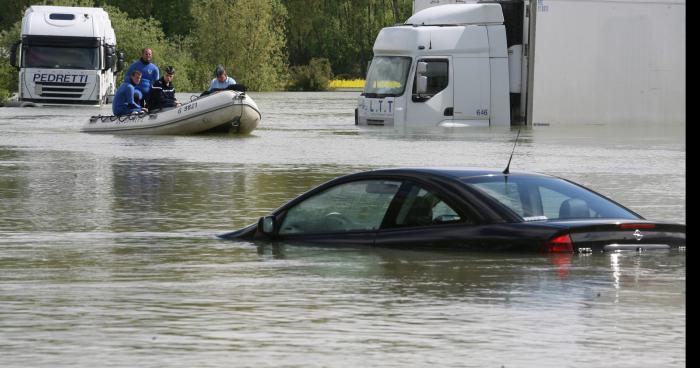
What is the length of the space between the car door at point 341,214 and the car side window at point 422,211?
0.42 ft

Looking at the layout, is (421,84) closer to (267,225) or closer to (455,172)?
(267,225)

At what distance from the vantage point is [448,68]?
133ft

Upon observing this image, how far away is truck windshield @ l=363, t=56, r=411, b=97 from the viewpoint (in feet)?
133

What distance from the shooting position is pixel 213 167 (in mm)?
29422

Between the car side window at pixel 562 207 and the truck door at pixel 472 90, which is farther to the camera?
the truck door at pixel 472 90

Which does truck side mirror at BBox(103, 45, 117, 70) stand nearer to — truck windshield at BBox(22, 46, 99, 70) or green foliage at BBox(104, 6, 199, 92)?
truck windshield at BBox(22, 46, 99, 70)

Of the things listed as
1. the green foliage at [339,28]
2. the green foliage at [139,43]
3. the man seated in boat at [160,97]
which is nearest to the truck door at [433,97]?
the man seated in boat at [160,97]

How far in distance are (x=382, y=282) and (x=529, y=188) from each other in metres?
1.72

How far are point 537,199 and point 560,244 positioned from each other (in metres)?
0.60

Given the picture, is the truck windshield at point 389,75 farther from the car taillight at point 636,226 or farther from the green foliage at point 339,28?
the green foliage at point 339,28

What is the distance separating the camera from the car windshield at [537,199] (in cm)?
1307

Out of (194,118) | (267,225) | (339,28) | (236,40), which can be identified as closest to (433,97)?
(194,118)

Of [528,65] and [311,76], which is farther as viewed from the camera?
[311,76]

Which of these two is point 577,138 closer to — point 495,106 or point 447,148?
point 495,106
